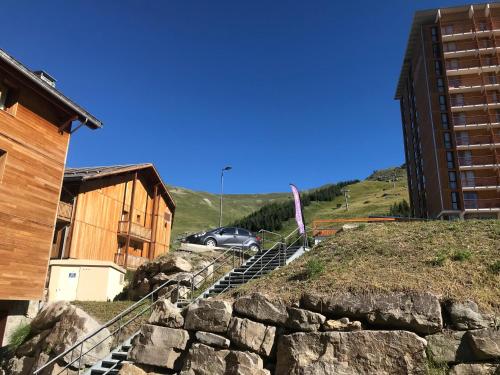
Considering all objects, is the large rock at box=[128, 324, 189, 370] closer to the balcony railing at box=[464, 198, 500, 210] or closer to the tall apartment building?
the tall apartment building

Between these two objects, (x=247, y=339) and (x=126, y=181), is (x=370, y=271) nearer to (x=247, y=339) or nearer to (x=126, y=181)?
(x=247, y=339)

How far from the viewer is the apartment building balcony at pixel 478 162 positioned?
160ft

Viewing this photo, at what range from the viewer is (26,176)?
18.7 m

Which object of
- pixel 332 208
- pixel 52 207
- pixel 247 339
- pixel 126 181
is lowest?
pixel 247 339

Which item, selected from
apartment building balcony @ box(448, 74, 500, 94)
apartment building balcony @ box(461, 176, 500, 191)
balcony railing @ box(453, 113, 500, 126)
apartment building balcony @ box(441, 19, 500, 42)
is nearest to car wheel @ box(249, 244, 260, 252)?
apartment building balcony @ box(461, 176, 500, 191)

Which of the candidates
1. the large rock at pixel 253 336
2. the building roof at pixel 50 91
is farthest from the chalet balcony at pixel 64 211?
the large rock at pixel 253 336

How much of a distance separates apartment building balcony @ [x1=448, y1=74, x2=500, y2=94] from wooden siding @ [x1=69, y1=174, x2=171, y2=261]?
37239mm

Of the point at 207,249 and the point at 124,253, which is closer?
the point at 207,249

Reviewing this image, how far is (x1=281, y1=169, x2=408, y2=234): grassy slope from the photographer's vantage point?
74.9m

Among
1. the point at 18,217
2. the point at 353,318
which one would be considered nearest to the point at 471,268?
the point at 353,318

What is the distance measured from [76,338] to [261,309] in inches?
269

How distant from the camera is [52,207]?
20.1 meters

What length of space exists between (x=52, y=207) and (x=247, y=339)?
45.9ft

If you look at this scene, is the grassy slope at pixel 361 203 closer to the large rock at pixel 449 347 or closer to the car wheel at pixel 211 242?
the car wheel at pixel 211 242
